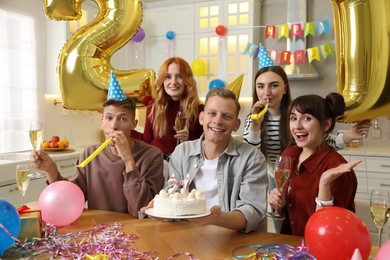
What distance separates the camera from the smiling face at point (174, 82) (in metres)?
2.23

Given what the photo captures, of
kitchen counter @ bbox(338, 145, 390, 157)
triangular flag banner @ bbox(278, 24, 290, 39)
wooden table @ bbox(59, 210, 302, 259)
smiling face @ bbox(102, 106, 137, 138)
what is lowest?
kitchen counter @ bbox(338, 145, 390, 157)

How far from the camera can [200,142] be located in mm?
1680

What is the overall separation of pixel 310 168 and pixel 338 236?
22.9 inches

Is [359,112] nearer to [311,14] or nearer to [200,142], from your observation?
[200,142]

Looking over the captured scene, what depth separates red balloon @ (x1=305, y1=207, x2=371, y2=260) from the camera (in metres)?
0.97

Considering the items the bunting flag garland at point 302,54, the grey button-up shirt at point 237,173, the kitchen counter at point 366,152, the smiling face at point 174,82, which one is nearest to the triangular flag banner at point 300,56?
the bunting flag garland at point 302,54

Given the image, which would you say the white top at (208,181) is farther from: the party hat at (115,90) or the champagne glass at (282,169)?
the party hat at (115,90)

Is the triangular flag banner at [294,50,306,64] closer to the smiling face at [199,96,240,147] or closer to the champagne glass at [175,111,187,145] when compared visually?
the champagne glass at [175,111,187,145]

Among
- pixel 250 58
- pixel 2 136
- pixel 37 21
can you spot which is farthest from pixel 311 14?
pixel 2 136

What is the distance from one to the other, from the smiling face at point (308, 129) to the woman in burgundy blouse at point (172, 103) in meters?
0.74

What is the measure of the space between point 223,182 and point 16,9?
10.3 ft

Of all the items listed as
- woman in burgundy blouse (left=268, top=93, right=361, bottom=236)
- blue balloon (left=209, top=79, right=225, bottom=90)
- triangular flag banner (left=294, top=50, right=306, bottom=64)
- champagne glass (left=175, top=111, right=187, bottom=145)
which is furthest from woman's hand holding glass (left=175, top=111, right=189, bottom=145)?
A: triangular flag banner (left=294, top=50, right=306, bottom=64)

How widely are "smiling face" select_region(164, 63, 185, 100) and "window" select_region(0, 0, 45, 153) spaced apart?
2143 mm

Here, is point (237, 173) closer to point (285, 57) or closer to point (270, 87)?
point (270, 87)
